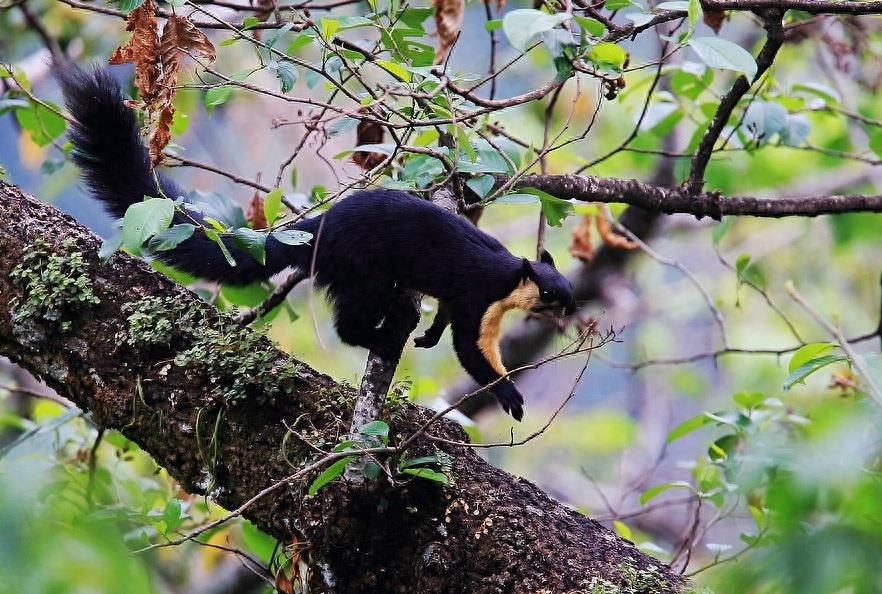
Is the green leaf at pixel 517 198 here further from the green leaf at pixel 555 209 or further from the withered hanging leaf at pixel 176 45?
the withered hanging leaf at pixel 176 45

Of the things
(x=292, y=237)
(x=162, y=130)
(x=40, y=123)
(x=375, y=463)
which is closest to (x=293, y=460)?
(x=375, y=463)

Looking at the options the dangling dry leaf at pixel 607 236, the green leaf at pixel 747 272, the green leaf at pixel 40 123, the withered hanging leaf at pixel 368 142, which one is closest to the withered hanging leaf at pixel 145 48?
the withered hanging leaf at pixel 368 142

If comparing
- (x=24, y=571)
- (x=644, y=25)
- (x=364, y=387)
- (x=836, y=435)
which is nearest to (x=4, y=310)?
(x=364, y=387)

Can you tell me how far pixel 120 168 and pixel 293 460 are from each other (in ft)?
4.09

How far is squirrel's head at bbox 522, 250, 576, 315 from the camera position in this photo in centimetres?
325

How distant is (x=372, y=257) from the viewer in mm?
3098

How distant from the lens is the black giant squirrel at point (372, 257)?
2953 millimetres

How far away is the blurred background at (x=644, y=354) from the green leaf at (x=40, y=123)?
0.09 feet

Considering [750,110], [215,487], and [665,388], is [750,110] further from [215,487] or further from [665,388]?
[665,388]

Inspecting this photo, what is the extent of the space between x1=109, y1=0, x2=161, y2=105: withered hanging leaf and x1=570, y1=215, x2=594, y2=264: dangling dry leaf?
2.10m

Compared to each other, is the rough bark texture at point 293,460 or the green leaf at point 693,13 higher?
the green leaf at point 693,13

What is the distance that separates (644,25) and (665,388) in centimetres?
673

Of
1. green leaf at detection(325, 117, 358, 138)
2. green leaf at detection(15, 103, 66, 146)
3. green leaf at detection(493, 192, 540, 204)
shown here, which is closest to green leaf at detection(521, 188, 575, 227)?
green leaf at detection(493, 192, 540, 204)

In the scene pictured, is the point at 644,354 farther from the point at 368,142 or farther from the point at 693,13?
the point at 693,13
